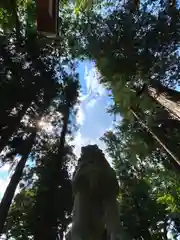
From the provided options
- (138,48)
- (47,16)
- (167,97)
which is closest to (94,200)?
(47,16)

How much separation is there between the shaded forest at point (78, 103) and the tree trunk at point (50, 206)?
45 millimetres

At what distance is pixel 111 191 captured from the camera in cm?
426

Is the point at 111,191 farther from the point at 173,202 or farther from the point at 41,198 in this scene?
the point at 41,198

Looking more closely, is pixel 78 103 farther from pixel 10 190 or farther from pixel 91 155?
pixel 91 155

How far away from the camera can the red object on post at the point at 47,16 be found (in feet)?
7.77

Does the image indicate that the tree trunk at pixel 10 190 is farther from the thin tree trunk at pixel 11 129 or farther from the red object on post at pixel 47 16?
the red object on post at pixel 47 16

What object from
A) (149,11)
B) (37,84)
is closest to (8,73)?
(37,84)

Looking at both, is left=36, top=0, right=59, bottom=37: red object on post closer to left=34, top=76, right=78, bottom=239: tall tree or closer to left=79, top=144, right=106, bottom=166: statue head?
left=79, top=144, right=106, bottom=166: statue head

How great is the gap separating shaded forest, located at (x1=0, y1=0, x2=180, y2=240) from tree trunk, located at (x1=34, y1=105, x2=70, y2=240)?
0.04 m

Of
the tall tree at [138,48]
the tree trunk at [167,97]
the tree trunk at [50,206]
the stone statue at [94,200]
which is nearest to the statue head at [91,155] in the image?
the stone statue at [94,200]

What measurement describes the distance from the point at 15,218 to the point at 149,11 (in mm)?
11860

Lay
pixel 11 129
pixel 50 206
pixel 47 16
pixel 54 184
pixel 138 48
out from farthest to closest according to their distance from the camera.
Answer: pixel 54 184 < pixel 50 206 < pixel 11 129 < pixel 138 48 < pixel 47 16

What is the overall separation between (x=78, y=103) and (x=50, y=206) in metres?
7.99

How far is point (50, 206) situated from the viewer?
13586mm
